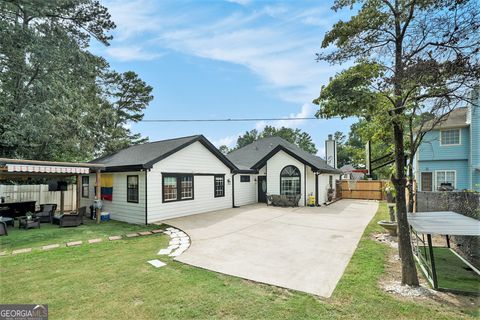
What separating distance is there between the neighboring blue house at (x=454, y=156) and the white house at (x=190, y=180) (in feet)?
22.9

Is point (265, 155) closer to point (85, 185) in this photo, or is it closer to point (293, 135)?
point (85, 185)

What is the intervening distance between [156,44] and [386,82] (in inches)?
511

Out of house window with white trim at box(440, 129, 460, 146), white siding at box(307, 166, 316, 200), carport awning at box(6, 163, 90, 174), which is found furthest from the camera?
house window with white trim at box(440, 129, 460, 146)

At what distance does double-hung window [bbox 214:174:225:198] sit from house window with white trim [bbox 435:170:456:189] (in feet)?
49.1

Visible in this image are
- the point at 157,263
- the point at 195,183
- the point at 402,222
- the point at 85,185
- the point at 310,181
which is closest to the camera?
the point at 402,222

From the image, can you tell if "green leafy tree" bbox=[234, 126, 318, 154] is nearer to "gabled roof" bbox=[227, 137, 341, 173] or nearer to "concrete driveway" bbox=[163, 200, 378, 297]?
"gabled roof" bbox=[227, 137, 341, 173]

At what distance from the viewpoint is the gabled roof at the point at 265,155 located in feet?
52.7

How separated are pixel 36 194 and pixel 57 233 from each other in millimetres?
7552

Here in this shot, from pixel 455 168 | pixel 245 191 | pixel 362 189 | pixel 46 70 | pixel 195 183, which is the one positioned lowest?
pixel 362 189

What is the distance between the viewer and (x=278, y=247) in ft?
22.3

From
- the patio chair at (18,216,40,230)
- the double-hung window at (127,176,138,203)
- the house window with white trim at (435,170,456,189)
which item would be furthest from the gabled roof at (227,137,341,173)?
the patio chair at (18,216,40,230)

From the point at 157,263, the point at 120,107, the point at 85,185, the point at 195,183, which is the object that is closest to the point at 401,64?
the point at 157,263

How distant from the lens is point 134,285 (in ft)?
14.5

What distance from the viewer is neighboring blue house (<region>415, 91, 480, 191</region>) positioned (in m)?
15.6
